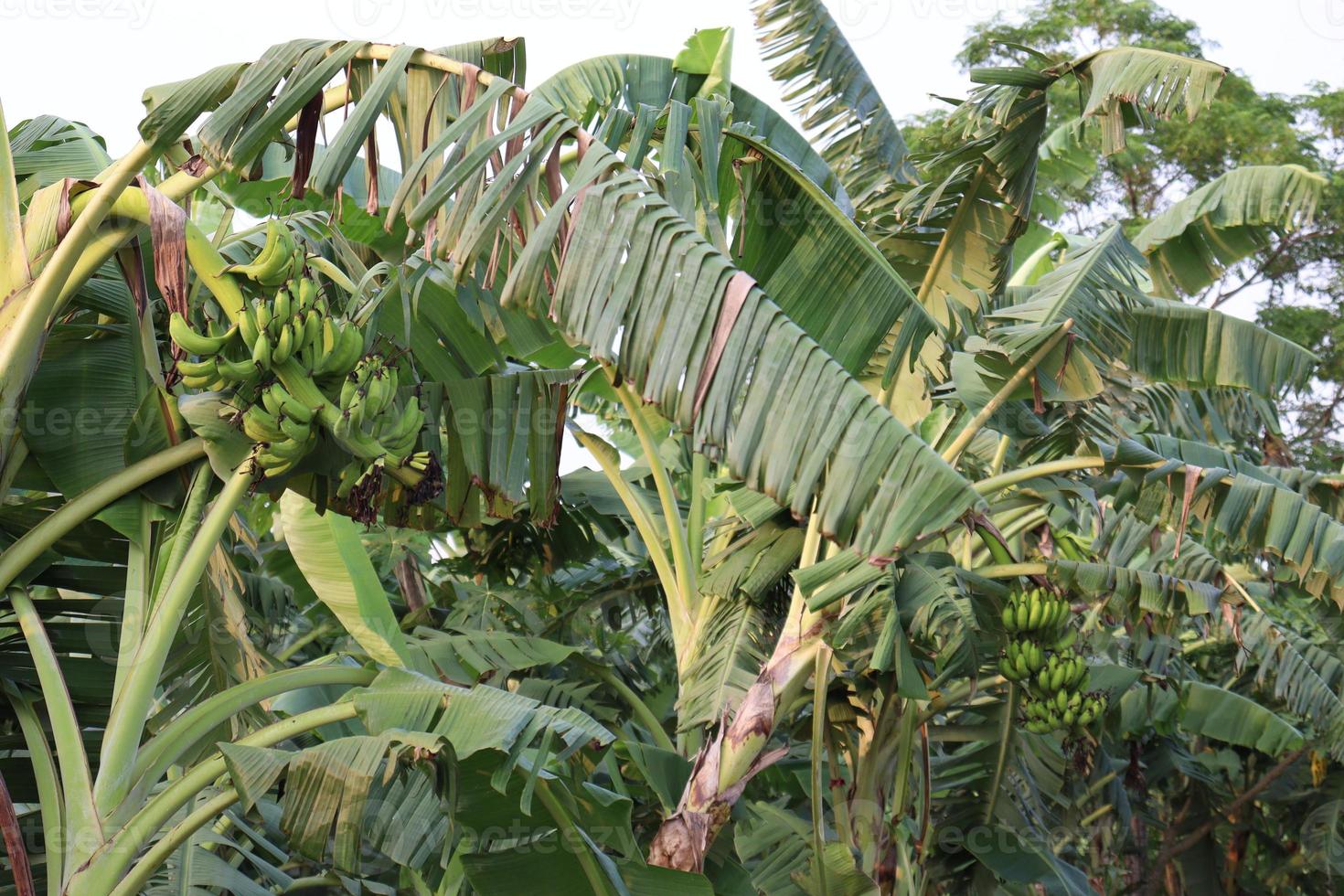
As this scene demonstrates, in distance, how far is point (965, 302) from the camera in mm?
4961

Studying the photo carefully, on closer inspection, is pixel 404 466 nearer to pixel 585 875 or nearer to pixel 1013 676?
pixel 585 875

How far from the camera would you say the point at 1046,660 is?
464 cm

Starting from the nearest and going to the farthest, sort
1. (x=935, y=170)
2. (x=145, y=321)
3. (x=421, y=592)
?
1. (x=145, y=321)
2. (x=935, y=170)
3. (x=421, y=592)

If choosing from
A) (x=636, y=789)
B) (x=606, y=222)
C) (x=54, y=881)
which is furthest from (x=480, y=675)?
(x=606, y=222)

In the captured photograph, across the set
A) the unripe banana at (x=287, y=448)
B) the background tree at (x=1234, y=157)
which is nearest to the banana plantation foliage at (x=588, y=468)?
the unripe banana at (x=287, y=448)

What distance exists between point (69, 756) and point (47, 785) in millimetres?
167

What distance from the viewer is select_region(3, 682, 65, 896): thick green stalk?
8.96 ft

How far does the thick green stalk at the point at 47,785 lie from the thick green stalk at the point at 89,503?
438mm

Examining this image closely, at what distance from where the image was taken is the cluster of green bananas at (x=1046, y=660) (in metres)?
4.49

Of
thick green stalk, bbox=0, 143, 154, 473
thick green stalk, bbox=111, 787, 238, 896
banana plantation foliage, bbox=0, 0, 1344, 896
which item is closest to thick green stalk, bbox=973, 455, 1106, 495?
banana plantation foliage, bbox=0, 0, 1344, 896

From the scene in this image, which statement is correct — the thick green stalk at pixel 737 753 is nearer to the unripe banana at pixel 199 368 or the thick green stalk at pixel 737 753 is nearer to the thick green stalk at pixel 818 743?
the thick green stalk at pixel 818 743

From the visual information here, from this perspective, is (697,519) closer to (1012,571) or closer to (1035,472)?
(1012,571)

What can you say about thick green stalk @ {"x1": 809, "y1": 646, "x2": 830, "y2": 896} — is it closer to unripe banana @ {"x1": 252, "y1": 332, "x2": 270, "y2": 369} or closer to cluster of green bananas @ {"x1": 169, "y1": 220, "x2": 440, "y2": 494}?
cluster of green bananas @ {"x1": 169, "y1": 220, "x2": 440, "y2": 494}

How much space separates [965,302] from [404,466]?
2577 millimetres
